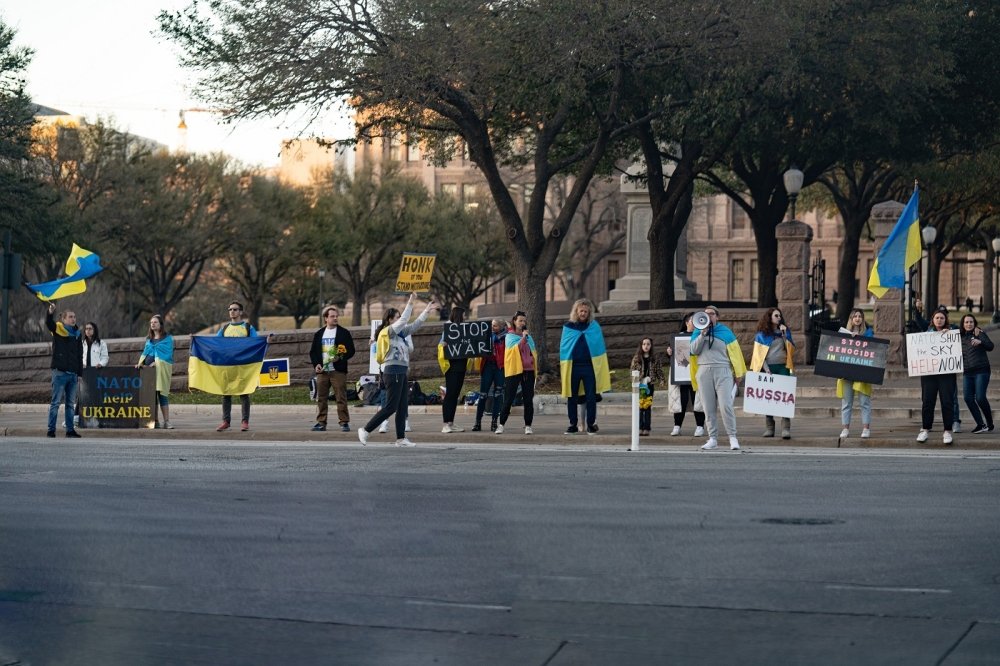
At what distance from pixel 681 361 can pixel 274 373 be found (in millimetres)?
7389

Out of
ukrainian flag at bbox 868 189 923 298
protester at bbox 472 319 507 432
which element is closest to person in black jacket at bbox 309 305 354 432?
protester at bbox 472 319 507 432

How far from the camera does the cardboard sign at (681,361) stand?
1869 cm

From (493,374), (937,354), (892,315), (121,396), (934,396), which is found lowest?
(121,396)

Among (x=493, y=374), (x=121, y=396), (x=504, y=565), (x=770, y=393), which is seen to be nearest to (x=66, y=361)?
(x=121, y=396)

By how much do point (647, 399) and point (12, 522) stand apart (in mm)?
10043

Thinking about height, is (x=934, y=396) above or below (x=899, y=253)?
below

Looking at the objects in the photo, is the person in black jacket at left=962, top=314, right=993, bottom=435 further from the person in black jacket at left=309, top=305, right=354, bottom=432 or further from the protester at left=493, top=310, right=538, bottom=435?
the person in black jacket at left=309, top=305, right=354, bottom=432

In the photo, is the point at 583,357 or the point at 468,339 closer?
the point at 583,357

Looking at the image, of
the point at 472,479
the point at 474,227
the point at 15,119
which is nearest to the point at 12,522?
the point at 472,479

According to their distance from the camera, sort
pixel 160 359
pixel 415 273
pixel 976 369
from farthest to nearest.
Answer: pixel 415 273
pixel 160 359
pixel 976 369

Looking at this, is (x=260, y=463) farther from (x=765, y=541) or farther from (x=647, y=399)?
(x=765, y=541)

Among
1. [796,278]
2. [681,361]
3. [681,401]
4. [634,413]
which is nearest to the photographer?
[634,413]

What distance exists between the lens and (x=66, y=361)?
2028 centimetres

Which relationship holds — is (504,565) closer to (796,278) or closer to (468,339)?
(468,339)
